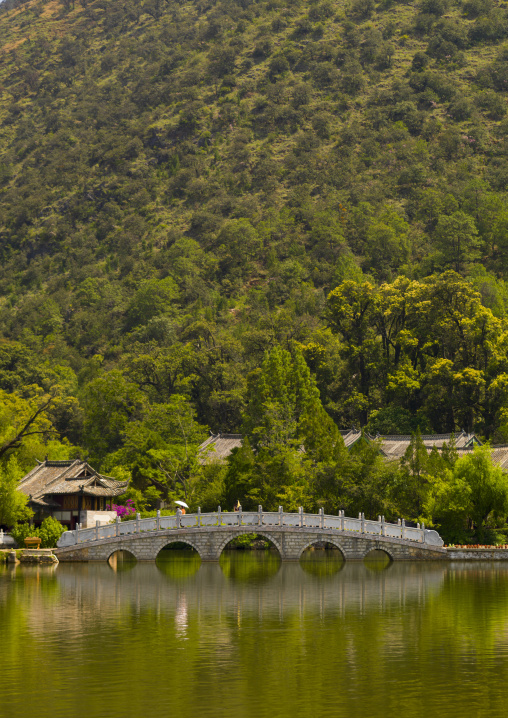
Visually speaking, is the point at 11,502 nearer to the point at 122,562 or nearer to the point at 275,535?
the point at 122,562

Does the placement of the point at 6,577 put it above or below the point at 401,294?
below

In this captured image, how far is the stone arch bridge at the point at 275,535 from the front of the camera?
186 feet

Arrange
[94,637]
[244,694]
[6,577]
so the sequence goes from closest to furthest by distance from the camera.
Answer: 1. [244,694]
2. [94,637]
3. [6,577]

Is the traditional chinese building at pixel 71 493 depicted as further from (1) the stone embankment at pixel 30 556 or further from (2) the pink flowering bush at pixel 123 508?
(1) the stone embankment at pixel 30 556

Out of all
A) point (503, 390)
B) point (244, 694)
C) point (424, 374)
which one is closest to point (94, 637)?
point (244, 694)

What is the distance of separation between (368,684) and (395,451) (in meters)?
66.8

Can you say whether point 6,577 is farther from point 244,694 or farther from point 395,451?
point 395,451

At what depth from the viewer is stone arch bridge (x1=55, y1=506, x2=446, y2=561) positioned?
5675 centimetres

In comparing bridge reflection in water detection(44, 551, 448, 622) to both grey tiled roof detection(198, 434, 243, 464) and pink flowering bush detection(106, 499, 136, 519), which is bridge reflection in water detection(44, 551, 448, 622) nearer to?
pink flowering bush detection(106, 499, 136, 519)

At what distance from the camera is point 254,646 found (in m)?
28.5

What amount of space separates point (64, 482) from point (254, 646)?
163 ft

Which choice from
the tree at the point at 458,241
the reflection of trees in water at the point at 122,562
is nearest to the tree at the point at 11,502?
the reflection of trees in water at the point at 122,562

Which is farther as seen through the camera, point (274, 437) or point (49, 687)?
point (274, 437)

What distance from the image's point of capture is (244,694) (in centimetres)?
2238
